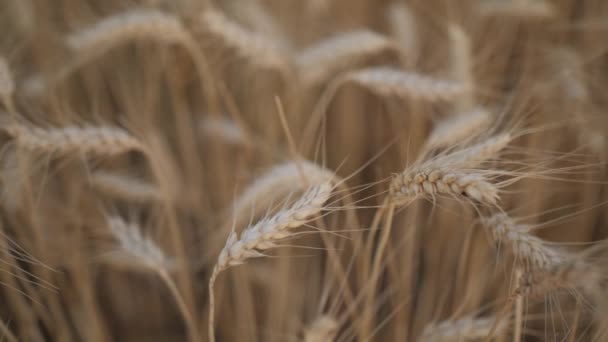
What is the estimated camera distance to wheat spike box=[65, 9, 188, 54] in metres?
0.97

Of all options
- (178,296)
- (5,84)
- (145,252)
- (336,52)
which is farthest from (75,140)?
(336,52)

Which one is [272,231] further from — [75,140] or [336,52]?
[336,52]

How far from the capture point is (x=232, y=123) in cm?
134

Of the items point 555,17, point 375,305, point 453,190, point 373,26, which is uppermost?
point 373,26

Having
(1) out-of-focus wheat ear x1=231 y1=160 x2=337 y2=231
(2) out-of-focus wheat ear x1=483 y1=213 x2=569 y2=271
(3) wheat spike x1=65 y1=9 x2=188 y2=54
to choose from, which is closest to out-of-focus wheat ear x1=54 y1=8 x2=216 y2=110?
(3) wheat spike x1=65 y1=9 x2=188 y2=54

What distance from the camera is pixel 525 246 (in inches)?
24.6

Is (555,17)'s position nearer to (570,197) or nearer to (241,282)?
(570,197)

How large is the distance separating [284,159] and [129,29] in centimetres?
48

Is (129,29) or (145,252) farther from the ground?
(129,29)

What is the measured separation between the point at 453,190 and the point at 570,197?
961 millimetres

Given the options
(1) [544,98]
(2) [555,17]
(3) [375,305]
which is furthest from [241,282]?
(2) [555,17]

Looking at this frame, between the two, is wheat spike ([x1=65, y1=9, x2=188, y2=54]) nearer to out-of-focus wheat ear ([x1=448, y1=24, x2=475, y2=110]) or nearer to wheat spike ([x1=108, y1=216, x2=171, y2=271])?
wheat spike ([x1=108, y1=216, x2=171, y2=271])

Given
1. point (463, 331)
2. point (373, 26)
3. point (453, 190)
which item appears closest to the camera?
point (453, 190)

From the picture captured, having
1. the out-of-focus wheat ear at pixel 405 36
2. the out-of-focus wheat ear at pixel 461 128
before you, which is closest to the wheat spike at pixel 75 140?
the out-of-focus wheat ear at pixel 461 128
